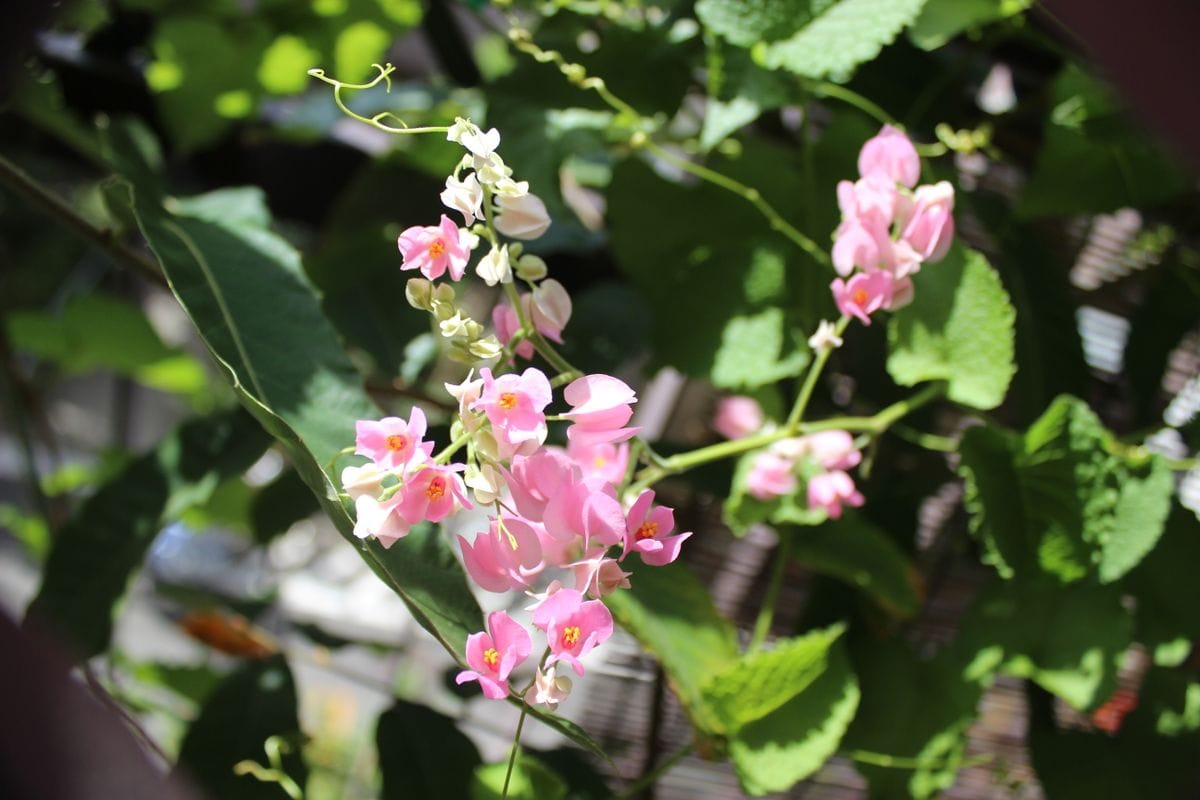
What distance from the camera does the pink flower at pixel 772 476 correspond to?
1.29 feet

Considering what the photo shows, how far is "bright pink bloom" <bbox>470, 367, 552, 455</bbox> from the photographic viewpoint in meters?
0.24

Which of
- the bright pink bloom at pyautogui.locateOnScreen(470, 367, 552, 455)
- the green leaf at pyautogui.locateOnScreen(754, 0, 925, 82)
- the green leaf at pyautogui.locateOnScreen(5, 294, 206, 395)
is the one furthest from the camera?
the green leaf at pyautogui.locateOnScreen(5, 294, 206, 395)

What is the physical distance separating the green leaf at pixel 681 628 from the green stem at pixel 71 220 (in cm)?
21

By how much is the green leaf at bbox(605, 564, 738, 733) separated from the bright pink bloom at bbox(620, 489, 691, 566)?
110 millimetres

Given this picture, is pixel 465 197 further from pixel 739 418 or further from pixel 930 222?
pixel 739 418

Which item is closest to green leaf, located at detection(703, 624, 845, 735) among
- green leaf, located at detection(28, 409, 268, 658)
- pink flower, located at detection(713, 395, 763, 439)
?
pink flower, located at detection(713, 395, 763, 439)

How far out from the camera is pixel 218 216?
17.4 inches

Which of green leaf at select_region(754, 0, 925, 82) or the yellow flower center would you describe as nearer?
the yellow flower center

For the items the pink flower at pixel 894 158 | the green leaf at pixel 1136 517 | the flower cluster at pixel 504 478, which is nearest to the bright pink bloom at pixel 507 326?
the flower cluster at pixel 504 478

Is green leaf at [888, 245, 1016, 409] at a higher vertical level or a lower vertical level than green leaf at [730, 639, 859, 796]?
higher

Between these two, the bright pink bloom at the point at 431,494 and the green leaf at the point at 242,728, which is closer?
the bright pink bloom at the point at 431,494

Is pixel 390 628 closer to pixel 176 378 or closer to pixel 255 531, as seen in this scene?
pixel 176 378

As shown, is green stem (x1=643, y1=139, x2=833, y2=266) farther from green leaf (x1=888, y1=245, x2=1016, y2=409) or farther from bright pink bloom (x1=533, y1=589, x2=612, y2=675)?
bright pink bloom (x1=533, y1=589, x2=612, y2=675)

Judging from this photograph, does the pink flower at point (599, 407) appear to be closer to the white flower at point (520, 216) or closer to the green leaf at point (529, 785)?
the white flower at point (520, 216)
